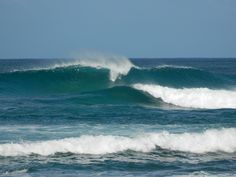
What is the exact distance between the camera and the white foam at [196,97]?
25594mm

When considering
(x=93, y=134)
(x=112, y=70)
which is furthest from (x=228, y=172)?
(x=112, y=70)

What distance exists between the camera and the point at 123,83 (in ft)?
A: 105

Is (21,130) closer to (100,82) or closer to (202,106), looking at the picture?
(202,106)

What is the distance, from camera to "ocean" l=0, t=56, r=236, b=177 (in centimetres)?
1266

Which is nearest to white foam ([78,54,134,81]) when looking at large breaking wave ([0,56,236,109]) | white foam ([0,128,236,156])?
large breaking wave ([0,56,236,109])

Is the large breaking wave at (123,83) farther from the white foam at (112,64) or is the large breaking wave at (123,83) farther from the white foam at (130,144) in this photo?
the white foam at (130,144)

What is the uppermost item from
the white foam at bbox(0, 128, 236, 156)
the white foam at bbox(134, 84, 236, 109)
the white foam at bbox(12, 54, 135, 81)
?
the white foam at bbox(12, 54, 135, 81)

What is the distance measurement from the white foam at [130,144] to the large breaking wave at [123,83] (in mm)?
9120

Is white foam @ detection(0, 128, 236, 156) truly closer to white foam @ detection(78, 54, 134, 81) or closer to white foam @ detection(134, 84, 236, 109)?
white foam @ detection(134, 84, 236, 109)

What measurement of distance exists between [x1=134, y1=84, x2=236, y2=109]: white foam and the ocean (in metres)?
0.04

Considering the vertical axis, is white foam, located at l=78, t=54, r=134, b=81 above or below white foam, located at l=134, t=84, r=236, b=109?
above

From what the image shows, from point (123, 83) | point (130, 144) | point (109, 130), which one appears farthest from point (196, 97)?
point (130, 144)

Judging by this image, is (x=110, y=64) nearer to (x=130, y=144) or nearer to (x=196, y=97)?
(x=196, y=97)

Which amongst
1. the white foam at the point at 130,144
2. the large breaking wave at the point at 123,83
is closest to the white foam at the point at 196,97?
the large breaking wave at the point at 123,83
